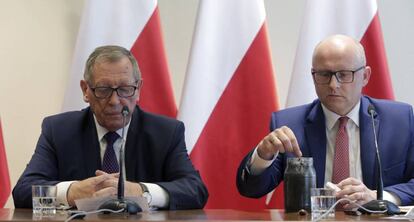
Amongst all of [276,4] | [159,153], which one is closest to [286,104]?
[276,4]

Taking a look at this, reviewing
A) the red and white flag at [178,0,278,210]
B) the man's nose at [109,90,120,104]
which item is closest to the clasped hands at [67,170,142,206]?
the man's nose at [109,90,120,104]

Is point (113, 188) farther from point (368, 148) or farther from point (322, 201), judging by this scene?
point (368, 148)

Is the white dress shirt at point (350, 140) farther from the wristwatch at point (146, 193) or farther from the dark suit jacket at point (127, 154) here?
the wristwatch at point (146, 193)

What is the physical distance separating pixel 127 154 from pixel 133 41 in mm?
1123

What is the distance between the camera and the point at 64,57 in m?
4.61

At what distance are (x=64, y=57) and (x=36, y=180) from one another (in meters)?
1.57

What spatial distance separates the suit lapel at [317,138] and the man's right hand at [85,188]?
3.27ft

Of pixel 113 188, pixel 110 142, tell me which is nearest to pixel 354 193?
pixel 113 188

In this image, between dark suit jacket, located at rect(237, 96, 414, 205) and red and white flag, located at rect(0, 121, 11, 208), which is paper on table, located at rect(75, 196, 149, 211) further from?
red and white flag, located at rect(0, 121, 11, 208)

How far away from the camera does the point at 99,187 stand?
9.45ft

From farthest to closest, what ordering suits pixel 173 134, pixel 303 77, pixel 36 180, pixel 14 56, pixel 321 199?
pixel 14 56
pixel 303 77
pixel 173 134
pixel 36 180
pixel 321 199

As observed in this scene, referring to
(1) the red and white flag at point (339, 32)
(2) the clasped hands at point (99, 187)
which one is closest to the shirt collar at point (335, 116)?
(1) the red and white flag at point (339, 32)

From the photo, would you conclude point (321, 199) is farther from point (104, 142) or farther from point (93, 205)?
point (104, 142)

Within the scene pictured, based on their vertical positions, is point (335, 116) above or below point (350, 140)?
above
